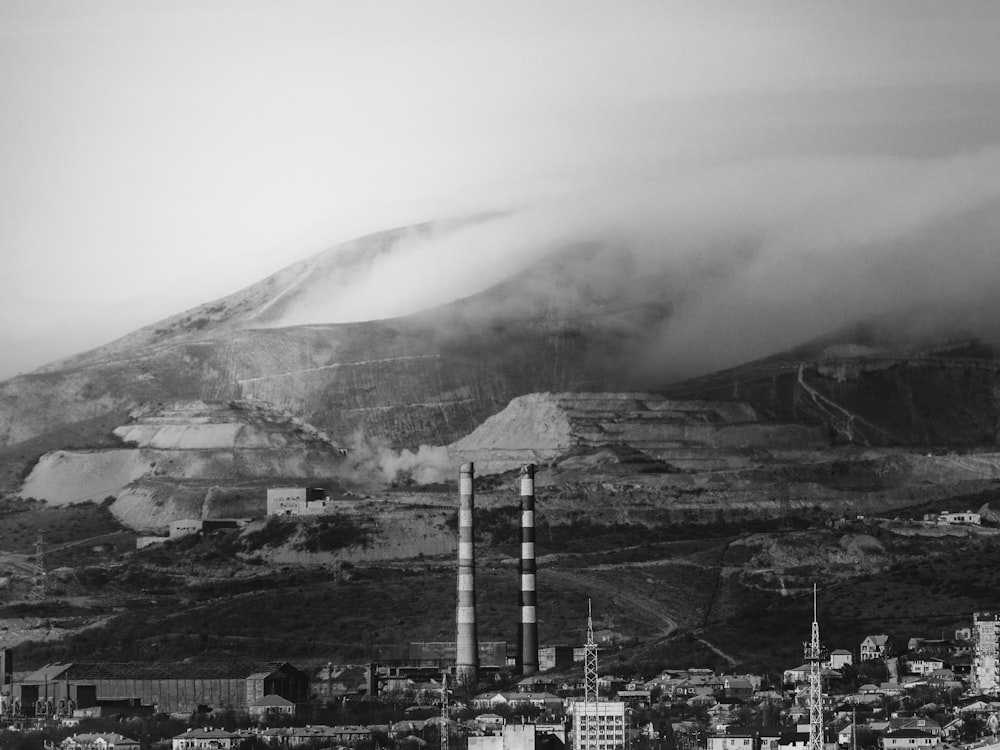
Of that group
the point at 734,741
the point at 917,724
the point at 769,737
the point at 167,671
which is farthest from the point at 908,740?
the point at 167,671

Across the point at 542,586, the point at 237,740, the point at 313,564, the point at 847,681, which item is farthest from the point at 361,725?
the point at 313,564

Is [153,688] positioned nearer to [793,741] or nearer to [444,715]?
[444,715]

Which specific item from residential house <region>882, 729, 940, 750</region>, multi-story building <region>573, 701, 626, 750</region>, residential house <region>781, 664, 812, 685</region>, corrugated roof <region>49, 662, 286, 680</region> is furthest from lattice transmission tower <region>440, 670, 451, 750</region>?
residential house <region>882, 729, 940, 750</region>

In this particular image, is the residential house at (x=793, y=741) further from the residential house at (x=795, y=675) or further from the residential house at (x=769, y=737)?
the residential house at (x=795, y=675)

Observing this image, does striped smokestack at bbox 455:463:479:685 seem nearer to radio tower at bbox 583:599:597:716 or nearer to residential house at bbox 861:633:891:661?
radio tower at bbox 583:599:597:716

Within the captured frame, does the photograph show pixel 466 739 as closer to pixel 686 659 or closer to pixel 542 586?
pixel 686 659

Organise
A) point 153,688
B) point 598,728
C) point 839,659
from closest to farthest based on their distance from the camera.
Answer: point 598,728, point 839,659, point 153,688

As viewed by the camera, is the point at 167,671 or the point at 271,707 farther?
the point at 167,671

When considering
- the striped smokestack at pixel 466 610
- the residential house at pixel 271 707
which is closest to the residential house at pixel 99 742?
the residential house at pixel 271 707
